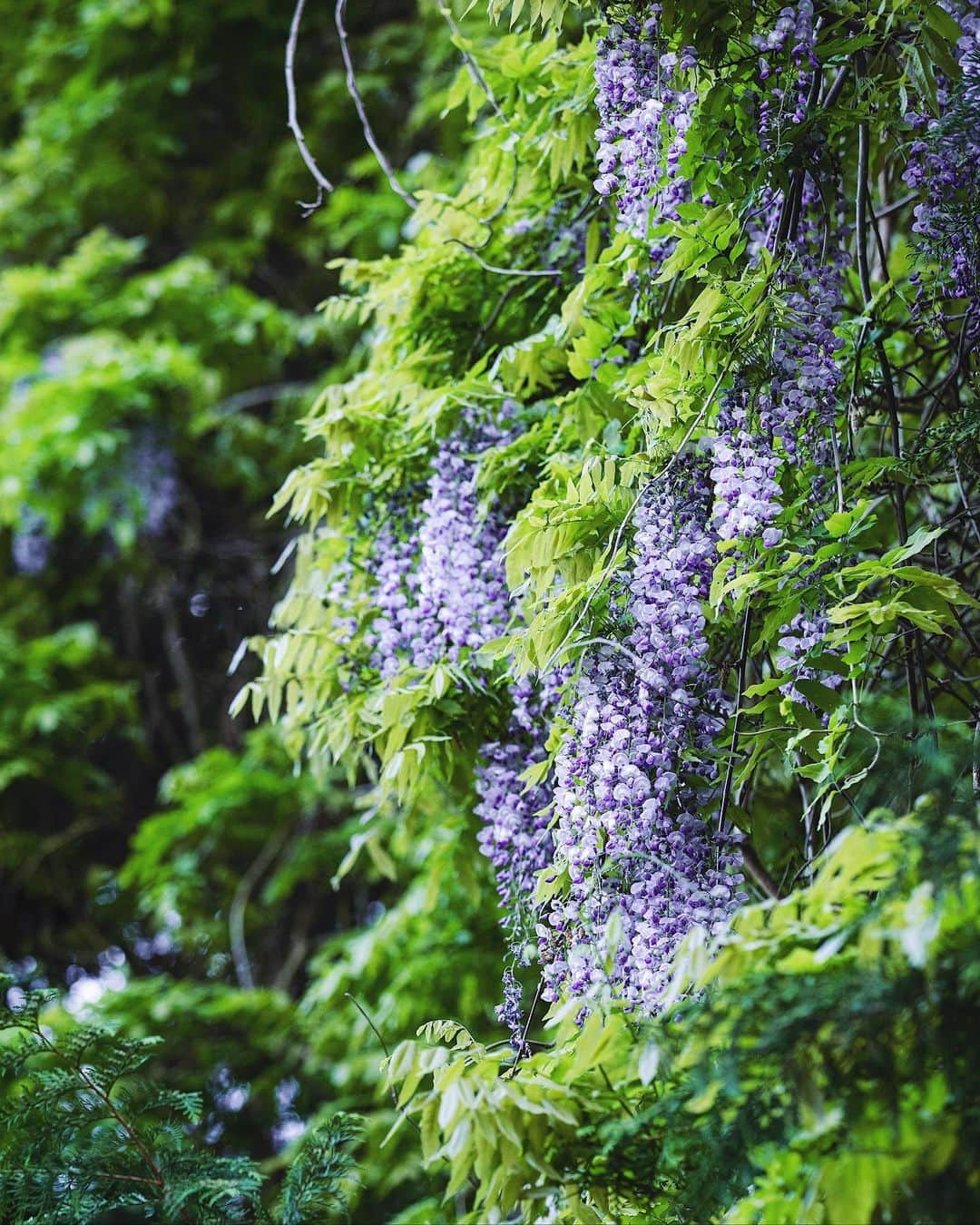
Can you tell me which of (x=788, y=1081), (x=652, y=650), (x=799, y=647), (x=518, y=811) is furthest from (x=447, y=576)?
(x=788, y=1081)

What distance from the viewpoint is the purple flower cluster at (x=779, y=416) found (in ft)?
4.09

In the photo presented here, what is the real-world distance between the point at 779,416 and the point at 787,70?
0.40m

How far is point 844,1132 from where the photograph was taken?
86 cm

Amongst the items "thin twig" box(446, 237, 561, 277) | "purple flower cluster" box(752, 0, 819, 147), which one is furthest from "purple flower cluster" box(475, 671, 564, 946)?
"purple flower cluster" box(752, 0, 819, 147)

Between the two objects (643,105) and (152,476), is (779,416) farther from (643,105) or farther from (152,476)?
(152,476)

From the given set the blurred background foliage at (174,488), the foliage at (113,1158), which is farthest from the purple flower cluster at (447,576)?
the blurred background foliage at (174,488)

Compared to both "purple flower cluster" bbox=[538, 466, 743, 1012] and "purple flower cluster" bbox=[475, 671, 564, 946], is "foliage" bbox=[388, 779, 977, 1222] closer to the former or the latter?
"purple flower cluster" bbox=[538, 466, 743, 1012]

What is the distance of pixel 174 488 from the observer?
3.76 meters

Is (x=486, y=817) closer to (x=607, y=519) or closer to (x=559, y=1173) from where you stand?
(x=607, y=519)

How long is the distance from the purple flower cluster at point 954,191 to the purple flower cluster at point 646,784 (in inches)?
13.9

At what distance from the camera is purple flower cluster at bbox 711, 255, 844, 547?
4.09 ft

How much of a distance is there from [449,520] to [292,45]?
2.49 feet

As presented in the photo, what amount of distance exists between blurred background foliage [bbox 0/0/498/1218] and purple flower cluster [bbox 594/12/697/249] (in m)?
1.68

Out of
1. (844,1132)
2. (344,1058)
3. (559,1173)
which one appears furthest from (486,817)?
(344,1058)
